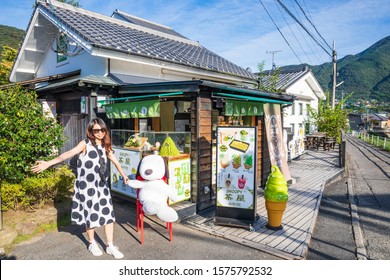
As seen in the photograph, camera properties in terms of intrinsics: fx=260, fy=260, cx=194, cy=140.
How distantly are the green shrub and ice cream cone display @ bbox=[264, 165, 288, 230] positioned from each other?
4.75 metres

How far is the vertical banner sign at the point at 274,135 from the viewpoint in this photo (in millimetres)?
7766

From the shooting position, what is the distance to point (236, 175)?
546 cm

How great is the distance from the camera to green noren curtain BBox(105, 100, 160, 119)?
20.5ft

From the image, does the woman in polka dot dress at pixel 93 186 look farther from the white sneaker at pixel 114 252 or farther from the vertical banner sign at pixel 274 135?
the vertical banner sign at pixel 274 135

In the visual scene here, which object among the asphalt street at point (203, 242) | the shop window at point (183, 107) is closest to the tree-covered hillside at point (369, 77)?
the shop window at point (183, 107)

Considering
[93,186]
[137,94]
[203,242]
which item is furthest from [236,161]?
[137,94]

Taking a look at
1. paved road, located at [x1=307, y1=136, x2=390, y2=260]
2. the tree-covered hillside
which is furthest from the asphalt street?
the tree-covered hillside

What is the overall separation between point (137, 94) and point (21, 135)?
9.69 feet

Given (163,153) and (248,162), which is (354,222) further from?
(163,153)

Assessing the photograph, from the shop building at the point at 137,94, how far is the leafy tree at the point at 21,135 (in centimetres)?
135

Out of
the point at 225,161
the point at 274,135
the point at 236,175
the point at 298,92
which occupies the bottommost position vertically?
the point at 236,175

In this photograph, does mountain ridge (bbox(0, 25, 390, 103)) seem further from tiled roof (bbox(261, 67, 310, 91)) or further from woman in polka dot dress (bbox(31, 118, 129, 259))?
woman in polka dot dress (bbox(31, 118, 129, 259))
